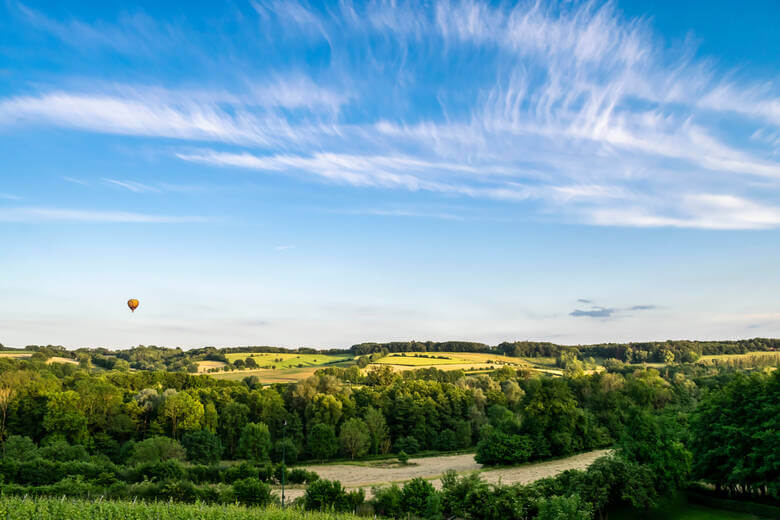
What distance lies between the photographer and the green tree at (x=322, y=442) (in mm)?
75625

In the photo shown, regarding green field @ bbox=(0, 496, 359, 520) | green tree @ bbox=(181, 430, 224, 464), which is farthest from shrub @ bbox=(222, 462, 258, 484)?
green tree @ bbox=(181, 430, 224, 464)

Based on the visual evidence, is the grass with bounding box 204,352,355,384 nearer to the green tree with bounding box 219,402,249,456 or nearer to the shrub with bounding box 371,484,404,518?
the green tree with bounding box 219,402,249,456

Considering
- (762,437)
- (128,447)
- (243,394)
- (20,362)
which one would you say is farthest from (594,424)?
(20,362)

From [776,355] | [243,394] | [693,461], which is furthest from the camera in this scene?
[776,355]

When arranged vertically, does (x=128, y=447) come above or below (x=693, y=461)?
below

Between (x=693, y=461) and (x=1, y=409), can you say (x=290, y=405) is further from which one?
(x=693, y=461)

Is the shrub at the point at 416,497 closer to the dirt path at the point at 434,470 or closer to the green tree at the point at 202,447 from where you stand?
the dirt path at the point at 434,470

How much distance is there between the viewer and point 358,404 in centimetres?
8931

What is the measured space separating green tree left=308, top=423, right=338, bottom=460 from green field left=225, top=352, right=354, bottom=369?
55.7 metres

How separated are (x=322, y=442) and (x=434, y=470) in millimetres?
17724

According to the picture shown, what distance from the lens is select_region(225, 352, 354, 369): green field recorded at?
13275 centimetres

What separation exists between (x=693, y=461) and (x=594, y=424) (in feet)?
127

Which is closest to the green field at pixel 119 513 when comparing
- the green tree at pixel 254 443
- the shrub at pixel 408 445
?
the green tree at pixel 254 443

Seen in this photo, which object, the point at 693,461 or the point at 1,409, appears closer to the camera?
the point at 693,461
